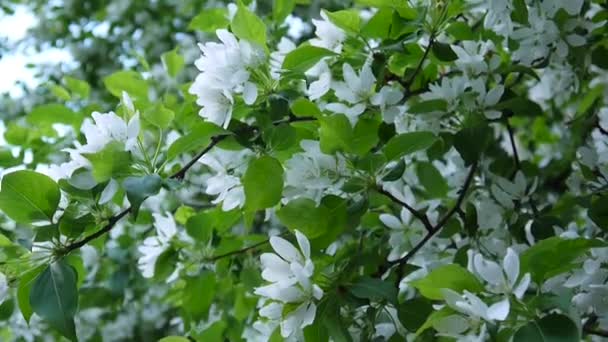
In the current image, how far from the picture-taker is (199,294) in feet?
4.16

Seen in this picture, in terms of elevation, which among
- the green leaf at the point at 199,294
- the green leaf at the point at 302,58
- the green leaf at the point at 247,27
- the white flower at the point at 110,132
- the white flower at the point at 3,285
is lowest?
the green leaf at the point at 199,294

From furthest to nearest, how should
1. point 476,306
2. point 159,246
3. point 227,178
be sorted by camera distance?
1. point 159,246
2. point 227,178
3. point 476,306

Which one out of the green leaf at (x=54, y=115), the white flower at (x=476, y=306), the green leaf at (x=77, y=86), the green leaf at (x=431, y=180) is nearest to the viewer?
the white flower at (x=476, y=306)

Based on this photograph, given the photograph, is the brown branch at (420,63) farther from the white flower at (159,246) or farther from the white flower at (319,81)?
the white flower at (159,246)

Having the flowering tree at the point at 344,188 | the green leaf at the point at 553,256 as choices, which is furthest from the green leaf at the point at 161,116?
the green leaf at the point at 553,256

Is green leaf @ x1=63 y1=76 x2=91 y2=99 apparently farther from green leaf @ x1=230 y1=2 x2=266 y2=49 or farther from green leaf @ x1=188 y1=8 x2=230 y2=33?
green leaf @ x1=230 y1=2 x2=266 y2=49

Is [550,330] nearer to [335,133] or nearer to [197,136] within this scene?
[335,133]

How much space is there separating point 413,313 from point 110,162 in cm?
39

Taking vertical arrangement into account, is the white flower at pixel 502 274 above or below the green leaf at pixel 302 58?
below

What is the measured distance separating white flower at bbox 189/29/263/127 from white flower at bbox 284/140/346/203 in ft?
0.29

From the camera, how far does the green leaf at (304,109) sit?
1.02m

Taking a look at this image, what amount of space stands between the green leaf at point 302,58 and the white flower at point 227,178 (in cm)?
15

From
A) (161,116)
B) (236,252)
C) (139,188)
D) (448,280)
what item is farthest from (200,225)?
(448,280)

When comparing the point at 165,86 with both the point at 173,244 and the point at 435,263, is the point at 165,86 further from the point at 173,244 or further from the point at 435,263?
the point at 435,263
